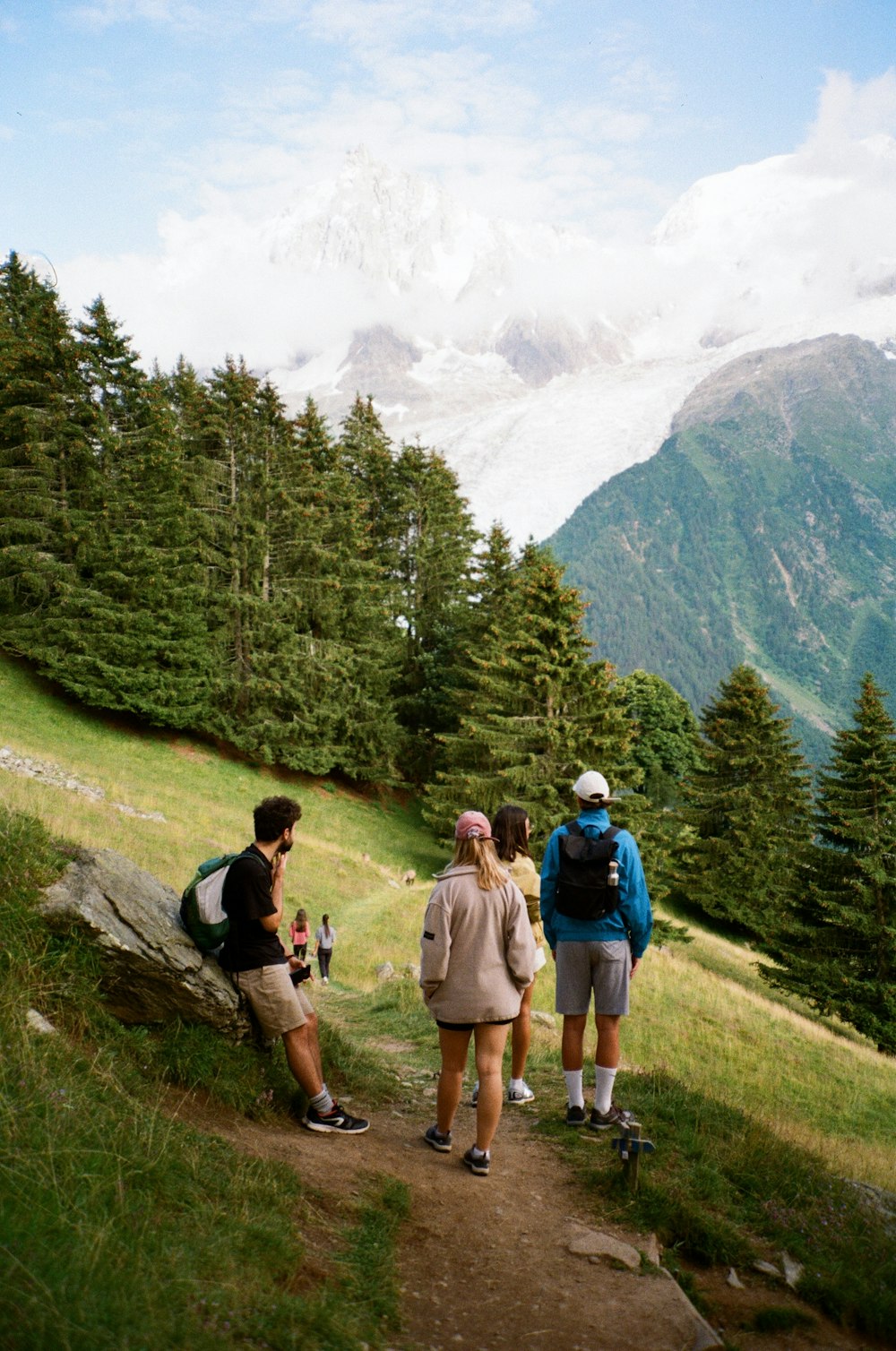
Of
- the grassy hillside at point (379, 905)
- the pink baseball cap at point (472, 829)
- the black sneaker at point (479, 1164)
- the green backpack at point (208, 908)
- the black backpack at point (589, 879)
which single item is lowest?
the grassy hillside at point (379, 905)

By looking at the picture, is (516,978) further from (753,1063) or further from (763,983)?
(763,983)

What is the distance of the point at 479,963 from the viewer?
16.4ft

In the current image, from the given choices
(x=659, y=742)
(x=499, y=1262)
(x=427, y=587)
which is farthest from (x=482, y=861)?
Answer: (x=659, y=742)

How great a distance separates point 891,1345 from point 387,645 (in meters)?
35.0

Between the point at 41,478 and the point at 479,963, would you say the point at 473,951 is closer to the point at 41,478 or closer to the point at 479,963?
the point at 479,963

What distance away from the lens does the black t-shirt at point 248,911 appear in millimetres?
5102

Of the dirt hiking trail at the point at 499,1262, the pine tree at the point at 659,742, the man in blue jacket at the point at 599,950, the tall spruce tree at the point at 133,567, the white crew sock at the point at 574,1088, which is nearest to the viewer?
the dirt hiking trail at the point at 499,1262

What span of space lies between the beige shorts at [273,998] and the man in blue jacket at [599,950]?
1911 millimetres

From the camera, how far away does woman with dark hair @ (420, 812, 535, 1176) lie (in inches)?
196

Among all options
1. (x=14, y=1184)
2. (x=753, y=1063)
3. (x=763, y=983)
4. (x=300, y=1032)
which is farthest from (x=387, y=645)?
(x=14, y=1184)

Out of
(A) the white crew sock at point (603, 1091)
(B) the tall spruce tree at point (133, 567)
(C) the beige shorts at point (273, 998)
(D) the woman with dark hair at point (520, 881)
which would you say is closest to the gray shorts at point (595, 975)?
(D) the woman with dark hair at point (520, 881)

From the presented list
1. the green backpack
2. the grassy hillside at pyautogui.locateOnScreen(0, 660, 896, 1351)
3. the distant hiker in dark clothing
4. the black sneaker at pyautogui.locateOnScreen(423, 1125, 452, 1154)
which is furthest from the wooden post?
the distant hiker in dark clothing

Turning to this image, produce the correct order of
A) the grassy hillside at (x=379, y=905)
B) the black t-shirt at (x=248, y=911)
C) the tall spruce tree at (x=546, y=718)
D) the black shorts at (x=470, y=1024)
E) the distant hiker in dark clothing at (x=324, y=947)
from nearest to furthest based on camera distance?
1. the black shorts at (x=470, y=1024)
2. the black t-shirt at (x=248, y=911)
3. the grassy hillside at (x=379, y=905)
4. the distant hiker in dark clothing at (x=324, y=947)
5. the tall spruce tree at (x=546, y=718)

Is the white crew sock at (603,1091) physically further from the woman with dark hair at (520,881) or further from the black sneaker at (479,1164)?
the black sneaker at (479,1164)
